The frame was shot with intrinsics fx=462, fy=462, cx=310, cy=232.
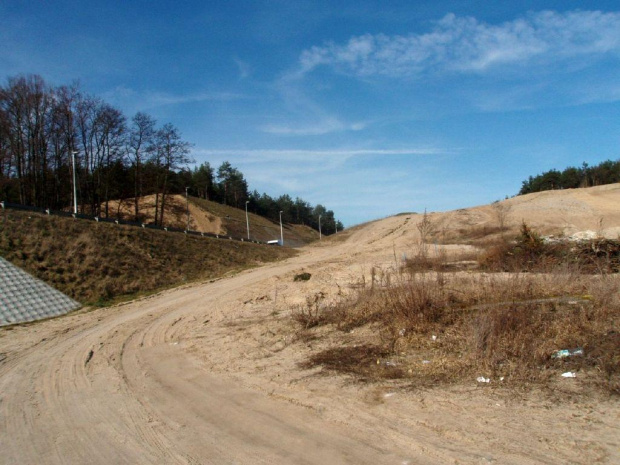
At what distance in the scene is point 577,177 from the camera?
286 feet

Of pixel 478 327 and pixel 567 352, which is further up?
pixel 478 327

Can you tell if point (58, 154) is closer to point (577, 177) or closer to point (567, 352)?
point (567, 352)

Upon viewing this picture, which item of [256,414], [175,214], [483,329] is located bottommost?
[256,414]

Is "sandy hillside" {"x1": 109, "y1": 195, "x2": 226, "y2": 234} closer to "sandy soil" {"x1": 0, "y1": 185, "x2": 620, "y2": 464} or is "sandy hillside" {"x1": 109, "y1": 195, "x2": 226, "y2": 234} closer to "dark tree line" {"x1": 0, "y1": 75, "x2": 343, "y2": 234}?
"dark tree line" {"x1": 0, "y1": 75, "x2": 343, "y2": 234}

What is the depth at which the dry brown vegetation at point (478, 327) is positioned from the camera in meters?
6.30

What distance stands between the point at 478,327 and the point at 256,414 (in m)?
3.59

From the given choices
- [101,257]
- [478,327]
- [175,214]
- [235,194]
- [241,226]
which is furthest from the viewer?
[235,194]

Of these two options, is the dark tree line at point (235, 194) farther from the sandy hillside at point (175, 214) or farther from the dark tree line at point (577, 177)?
the dark tree line at point (577, 177)

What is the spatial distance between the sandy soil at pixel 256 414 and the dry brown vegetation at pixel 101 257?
11315 millimetres

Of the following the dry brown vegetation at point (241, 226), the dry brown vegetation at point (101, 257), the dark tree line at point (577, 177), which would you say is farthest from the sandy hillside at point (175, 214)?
the dark tree line at point (577, 177)

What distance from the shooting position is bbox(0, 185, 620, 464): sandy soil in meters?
4.46

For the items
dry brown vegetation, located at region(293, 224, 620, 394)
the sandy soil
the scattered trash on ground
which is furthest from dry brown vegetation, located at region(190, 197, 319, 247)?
the scattered trash on ground

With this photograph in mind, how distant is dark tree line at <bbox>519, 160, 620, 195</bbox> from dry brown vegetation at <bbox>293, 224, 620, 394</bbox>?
277ft

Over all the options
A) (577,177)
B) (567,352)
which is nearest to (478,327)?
(567,352)
